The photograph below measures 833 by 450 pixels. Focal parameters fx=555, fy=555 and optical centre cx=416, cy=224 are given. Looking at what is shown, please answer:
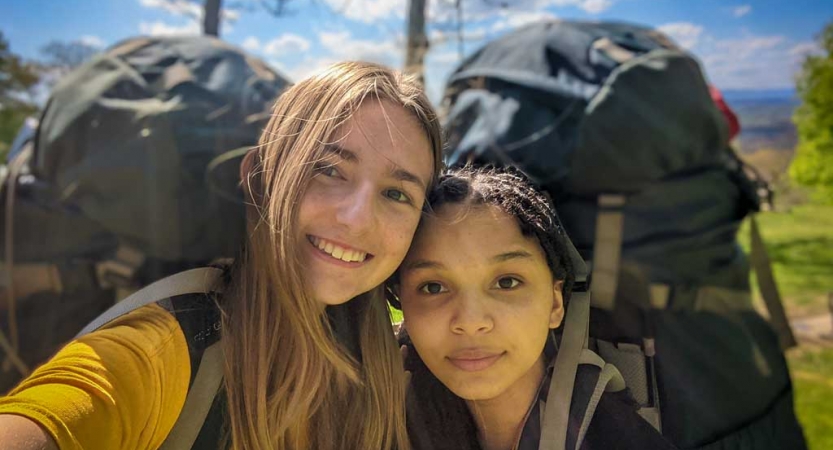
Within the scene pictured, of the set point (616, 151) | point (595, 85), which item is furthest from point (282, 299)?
point (595, 85)

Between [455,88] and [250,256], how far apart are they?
4.05 ft

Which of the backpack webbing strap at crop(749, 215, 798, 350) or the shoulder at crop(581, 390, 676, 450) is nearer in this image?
the shoulder at crop(581, 390, 676, 450)

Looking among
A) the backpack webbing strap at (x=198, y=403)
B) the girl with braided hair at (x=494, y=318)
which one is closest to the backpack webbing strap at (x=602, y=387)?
the girl with braided hair at (x=494, y=318)

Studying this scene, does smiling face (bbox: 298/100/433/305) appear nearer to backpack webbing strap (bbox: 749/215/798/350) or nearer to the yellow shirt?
the yellow shirt

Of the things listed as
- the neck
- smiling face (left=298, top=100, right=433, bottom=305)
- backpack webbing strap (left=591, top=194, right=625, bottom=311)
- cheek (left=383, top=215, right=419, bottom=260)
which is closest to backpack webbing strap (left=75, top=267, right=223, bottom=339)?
smiling face (left=298, top=100, right=433, bottom=305)

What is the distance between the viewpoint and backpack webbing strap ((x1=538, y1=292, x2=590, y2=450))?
1.64 ft

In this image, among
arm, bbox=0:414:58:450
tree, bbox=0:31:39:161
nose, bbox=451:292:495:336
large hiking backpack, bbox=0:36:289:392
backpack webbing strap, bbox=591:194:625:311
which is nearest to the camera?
arm, bbox=0:414:58:450

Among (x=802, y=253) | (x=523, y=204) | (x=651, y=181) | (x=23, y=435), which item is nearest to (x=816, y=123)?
(x=802, y=253)

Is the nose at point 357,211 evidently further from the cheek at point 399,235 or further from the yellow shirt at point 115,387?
the yellow shirt at point 115,387

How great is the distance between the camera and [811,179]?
351 centimetres

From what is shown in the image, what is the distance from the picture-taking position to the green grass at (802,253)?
3219 mm

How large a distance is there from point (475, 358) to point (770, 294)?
0.99 m

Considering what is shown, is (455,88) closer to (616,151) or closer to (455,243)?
(616,151)

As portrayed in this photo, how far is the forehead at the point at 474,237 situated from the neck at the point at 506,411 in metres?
0.12
